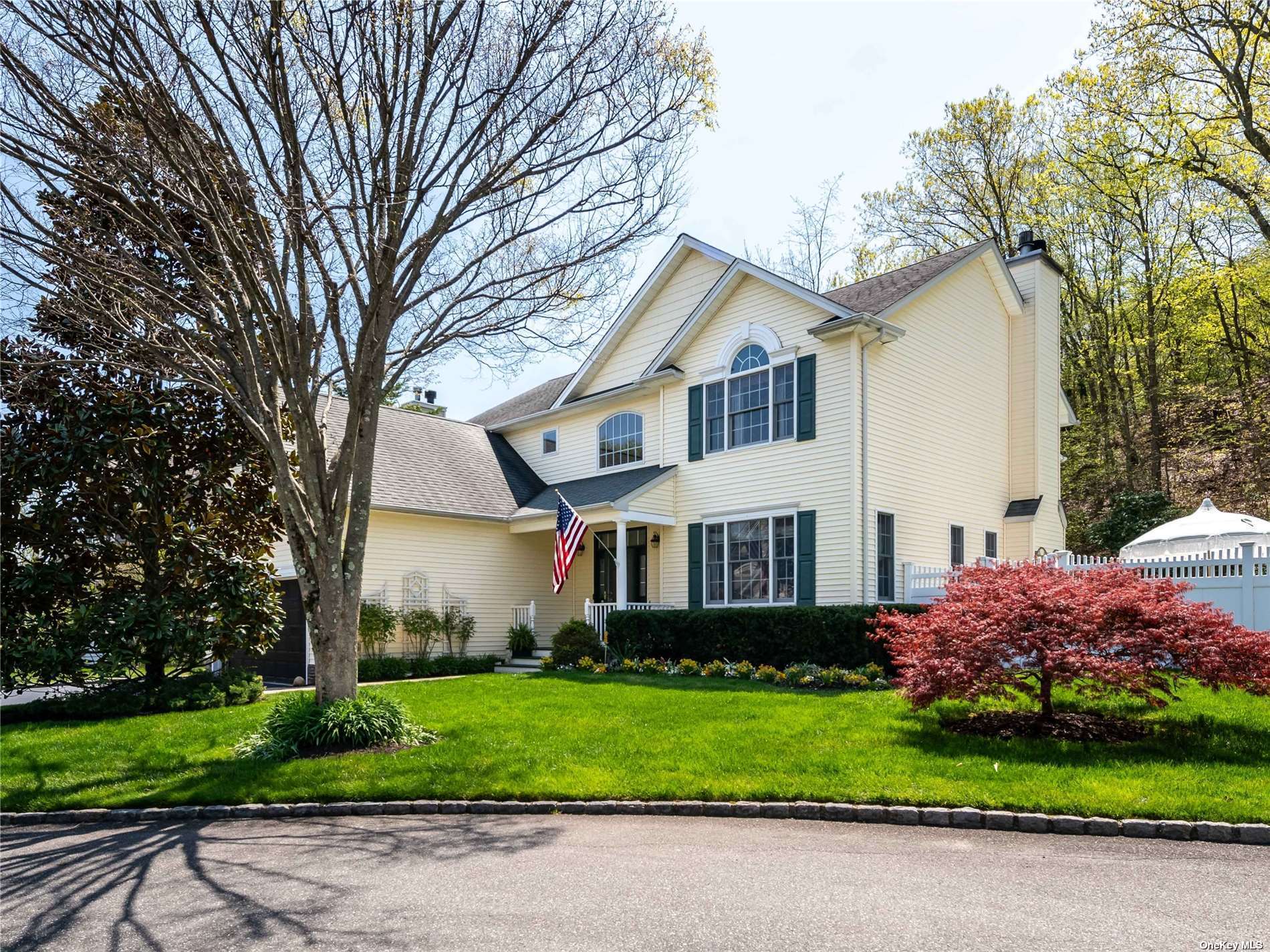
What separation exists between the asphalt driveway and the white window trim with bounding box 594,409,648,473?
13.6 m

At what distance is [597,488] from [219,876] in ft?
46.9

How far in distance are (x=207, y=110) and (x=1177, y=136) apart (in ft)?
76.1

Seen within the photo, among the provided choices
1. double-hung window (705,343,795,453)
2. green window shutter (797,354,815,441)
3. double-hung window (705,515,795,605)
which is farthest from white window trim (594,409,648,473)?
green window shutter (797,354,815,441)

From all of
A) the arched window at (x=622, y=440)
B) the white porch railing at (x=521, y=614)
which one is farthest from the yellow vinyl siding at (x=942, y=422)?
the white porch railing at (x=521, y=614)

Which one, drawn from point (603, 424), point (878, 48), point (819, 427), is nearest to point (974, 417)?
point (819, 427)

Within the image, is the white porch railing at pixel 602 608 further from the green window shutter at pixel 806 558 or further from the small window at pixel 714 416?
the small window at pixel 714 416

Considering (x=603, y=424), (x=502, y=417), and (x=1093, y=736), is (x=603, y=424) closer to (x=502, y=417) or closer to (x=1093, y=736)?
(x=502, y=417)

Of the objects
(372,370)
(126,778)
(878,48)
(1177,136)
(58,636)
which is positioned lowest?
(126,778)

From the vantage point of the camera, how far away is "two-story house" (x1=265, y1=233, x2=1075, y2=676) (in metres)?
16.0

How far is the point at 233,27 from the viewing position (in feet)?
28.8

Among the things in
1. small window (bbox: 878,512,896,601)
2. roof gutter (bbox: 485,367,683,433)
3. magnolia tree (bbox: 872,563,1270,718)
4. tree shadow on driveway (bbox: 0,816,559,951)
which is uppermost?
roof gutter (bbox: 485,367,683,433)

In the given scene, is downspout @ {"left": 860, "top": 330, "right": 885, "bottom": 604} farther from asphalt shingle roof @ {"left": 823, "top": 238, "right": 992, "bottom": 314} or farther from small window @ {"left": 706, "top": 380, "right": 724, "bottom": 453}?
small window @ {"left": 706, "top": 380, "right": 724, "bottom": 453}

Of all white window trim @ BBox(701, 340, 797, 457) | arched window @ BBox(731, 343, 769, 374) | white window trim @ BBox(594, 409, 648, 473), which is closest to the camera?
white window trim @ BBox(701, 340, 797, 457)

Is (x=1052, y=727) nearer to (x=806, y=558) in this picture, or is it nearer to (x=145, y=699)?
(x=806, y=558)
